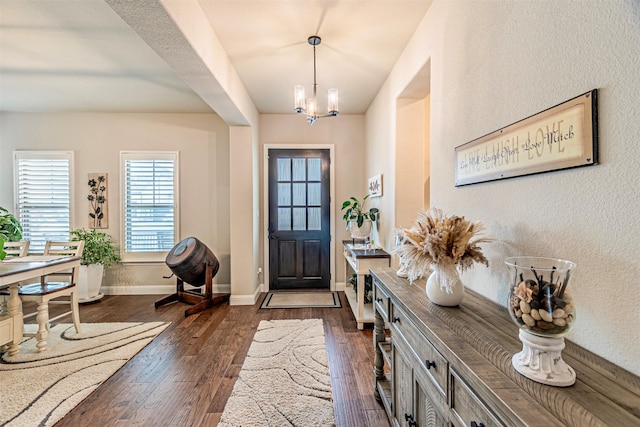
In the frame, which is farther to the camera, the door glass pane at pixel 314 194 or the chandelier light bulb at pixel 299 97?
the door glass pane at pixel 314 194

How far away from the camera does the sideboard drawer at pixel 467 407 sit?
2.62 ft

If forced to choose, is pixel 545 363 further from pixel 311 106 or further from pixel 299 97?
pixel 311 106

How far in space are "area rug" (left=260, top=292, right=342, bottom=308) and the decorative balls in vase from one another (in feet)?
8.91

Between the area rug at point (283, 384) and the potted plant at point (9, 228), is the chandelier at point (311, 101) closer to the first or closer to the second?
the area rug at point (283, 384)

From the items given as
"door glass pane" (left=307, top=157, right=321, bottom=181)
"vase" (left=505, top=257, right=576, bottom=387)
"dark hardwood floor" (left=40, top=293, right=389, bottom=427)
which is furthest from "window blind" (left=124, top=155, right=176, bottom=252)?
"vase" (left=505, top=257, right=576, bottom=387)

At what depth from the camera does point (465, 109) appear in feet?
5.55

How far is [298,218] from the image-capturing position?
15.2 feet

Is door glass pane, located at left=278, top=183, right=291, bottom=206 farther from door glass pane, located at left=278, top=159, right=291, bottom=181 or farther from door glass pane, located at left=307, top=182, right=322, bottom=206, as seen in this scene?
door glass pane, located at left=307, top=182, right=322, bottom=206

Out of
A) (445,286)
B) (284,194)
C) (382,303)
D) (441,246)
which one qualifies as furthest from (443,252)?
(284,194)

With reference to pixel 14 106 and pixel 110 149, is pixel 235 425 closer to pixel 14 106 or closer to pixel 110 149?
pixel 110 149

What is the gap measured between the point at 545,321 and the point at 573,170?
55 cm

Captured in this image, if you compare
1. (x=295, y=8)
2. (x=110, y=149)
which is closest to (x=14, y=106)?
(x=110, y=149)

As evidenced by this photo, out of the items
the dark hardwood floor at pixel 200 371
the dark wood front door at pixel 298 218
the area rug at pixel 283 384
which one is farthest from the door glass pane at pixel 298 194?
the area rug at pixel 283 384

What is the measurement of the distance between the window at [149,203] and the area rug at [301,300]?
5.98 feet
